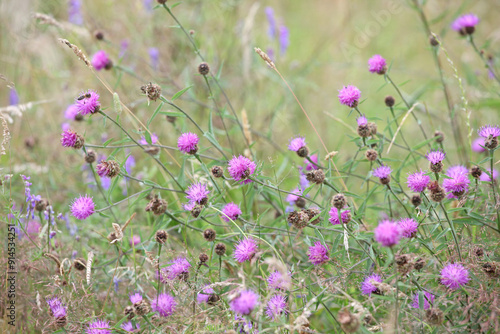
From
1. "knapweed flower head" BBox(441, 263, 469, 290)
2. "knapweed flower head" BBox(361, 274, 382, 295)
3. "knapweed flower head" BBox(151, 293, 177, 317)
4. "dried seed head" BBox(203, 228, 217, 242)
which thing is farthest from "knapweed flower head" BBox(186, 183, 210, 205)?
"knapweed flower head" BBox(441, 263, 469, 290)

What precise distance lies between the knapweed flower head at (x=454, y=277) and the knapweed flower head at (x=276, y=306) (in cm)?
51

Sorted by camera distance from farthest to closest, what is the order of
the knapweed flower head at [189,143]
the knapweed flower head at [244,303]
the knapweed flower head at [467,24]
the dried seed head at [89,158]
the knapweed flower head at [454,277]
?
the knapweed flower head at [467,24], the dried seed head at [89,158], the knapweed flower head at [189,143], the knapweed flower head at [454,277], the knapweed flower head at [244,303]

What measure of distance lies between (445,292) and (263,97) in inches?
109

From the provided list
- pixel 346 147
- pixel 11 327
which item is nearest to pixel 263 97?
pixel 346 147

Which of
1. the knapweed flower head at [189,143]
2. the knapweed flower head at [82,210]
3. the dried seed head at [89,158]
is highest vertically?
the dried seed head at [89,158]

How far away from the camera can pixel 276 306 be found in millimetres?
1592

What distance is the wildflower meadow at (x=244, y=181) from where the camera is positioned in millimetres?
1632

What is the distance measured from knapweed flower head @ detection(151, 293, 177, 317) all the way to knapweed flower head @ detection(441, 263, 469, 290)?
907 millimetres

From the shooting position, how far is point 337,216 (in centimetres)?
177

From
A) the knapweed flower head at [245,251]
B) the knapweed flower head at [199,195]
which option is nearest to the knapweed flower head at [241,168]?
the knapweed flower head at [199,195]

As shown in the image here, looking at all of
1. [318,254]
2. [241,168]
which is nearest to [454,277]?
[318,254]

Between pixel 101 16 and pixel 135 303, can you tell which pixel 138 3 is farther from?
pixel 135 303

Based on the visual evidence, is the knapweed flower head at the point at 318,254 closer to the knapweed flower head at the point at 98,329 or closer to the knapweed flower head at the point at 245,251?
the knapweed flower head at the point at 245,251

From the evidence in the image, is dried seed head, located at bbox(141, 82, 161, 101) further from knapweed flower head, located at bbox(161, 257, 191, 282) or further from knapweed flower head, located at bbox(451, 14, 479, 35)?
knapweed flower head, located at bbox(451, 14, 479, 35)
